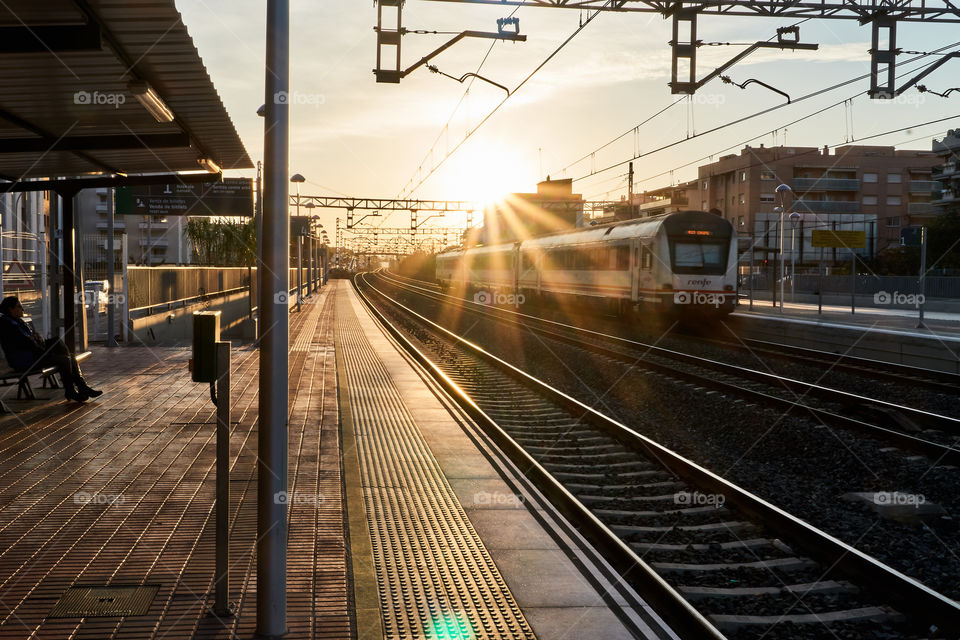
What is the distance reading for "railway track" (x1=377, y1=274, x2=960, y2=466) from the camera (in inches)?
365

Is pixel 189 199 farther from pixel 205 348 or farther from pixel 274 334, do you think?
pixel 274 334

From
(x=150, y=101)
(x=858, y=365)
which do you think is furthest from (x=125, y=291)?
(x=858, y=365)

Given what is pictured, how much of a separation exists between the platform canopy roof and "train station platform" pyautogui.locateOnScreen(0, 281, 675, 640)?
2.95 meters

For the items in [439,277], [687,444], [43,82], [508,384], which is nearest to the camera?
[43,82]

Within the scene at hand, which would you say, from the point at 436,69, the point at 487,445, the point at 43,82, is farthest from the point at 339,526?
the point at 436,69

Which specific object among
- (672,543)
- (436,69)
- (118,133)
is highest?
(436,69)

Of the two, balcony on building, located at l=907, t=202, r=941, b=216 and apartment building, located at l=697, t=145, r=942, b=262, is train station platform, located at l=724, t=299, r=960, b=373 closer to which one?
apartment building, located at l=697, t=145, r=942, b=262

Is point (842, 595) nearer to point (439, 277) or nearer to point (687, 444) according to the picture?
point (687, 444)

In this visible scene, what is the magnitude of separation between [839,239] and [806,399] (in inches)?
715

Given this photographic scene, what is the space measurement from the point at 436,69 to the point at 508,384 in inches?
217

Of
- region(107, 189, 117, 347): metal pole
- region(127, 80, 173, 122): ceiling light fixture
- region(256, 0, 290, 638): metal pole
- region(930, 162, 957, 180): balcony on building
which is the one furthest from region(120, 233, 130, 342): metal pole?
region(930, 162, 957, 180): balcony on building

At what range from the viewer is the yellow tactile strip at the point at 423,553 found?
4.32 metres

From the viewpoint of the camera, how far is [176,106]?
25.2 ft

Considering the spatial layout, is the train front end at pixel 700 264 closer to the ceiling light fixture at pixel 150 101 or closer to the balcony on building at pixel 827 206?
the ceiling light fixture at pixel 150 101
